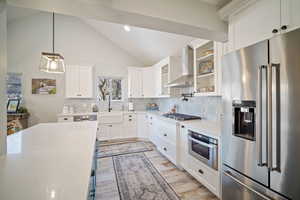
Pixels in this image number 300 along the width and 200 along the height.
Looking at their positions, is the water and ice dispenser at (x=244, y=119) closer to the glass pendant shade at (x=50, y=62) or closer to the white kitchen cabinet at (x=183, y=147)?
the white kitchen cabinet at (x=183, y=147)

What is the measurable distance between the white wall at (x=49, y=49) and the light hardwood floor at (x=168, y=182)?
2.85 m

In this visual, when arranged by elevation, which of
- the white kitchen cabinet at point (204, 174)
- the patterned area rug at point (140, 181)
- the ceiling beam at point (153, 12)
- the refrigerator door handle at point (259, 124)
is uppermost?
the ceiling beam at point (153, 12)

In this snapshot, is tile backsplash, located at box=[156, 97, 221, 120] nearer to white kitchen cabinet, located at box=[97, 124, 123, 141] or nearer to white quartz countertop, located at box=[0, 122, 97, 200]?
white kitchen cabinet, located at box=[97, 124, 123, 141]

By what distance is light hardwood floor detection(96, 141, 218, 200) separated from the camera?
189 centimetres

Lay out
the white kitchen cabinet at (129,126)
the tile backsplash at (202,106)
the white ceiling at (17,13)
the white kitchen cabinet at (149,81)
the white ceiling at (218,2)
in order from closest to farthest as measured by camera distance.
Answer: the white ceiling at (218,2), the tile backsplash at (202,106), the white ceiling at (17,13), the white kitchen cabinet at (149,81), the white kitchen cabinet at (129,126)

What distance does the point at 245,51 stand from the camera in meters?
1.33

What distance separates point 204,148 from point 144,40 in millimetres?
3182

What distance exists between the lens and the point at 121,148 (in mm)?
3750

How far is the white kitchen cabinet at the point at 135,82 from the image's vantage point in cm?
484

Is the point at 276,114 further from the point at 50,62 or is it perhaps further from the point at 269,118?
the point at 50,62

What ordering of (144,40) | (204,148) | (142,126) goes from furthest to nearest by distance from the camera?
(142,126) → (144,40) → (204,148)

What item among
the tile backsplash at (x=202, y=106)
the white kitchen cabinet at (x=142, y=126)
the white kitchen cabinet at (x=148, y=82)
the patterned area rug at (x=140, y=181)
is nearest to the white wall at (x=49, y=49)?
the white kitchen cabinet at (x=148, y=82)

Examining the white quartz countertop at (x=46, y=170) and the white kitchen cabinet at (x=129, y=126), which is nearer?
the white quartz countertop at (x=46, y=170)

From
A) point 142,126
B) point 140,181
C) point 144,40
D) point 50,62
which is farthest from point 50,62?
point 142,126
